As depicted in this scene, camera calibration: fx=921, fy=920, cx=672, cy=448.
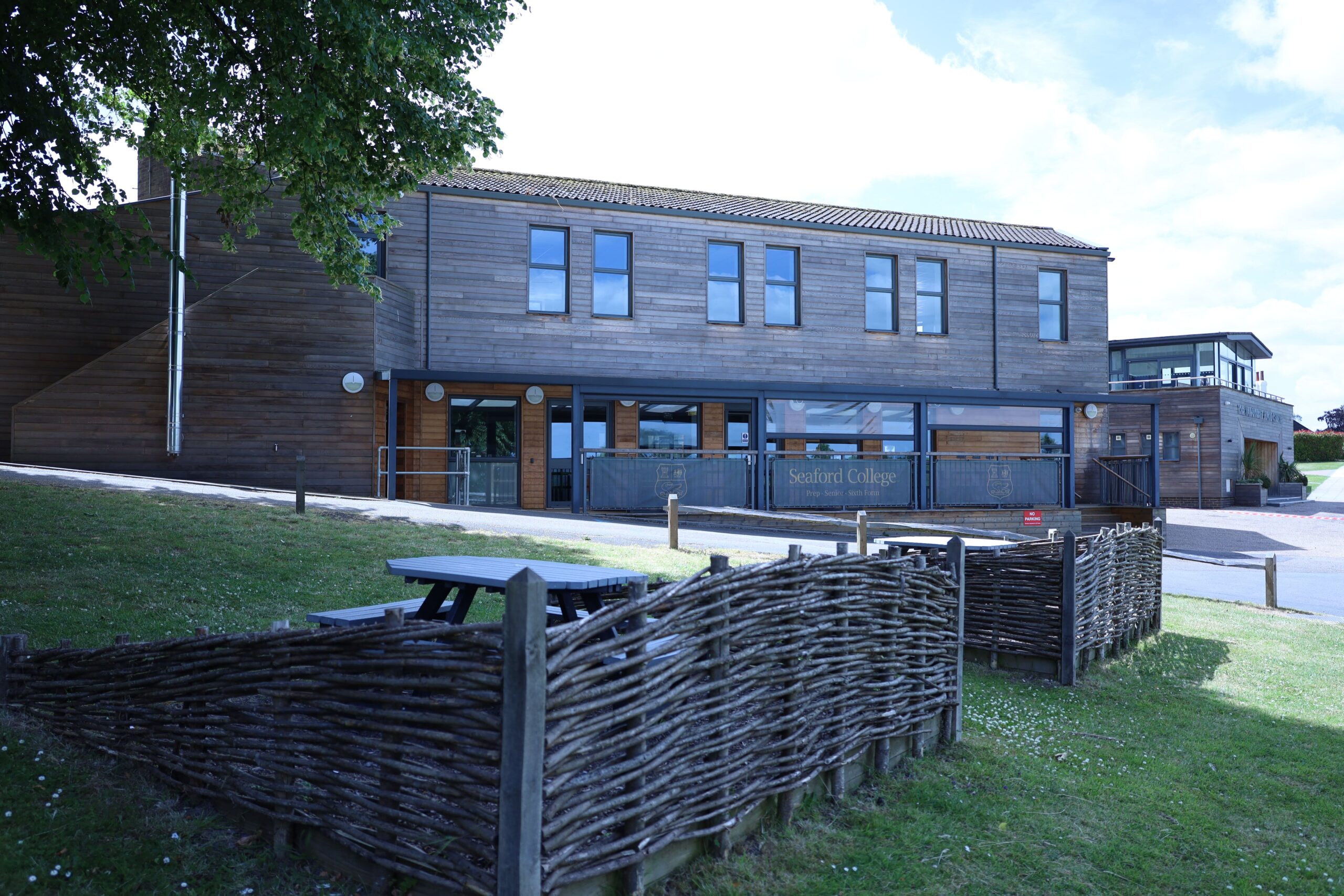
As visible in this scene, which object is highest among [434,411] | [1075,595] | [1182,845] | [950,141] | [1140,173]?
[1140,173]

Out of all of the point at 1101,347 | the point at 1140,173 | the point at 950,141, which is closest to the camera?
the point at 1101,347

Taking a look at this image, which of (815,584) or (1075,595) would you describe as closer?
(815,584)

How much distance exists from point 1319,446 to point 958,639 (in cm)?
6873

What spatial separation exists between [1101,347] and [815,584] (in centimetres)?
2174

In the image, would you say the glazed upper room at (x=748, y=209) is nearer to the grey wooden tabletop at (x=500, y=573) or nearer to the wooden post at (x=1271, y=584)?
the wooden post at (x=1271, y=584)

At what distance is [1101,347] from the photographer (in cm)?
2341

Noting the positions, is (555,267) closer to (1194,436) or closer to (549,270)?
(549,270)

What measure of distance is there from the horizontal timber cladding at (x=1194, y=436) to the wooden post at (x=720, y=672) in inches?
1336

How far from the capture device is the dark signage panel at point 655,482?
1728 cm

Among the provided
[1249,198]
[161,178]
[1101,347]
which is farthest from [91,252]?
[1249,198]

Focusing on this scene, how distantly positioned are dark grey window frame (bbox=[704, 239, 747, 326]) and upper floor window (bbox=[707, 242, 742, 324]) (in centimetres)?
1

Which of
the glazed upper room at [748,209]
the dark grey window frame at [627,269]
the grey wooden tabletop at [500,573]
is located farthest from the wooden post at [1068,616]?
the glazed upper room at [748,209]

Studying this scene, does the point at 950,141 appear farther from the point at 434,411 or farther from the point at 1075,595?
the point at 1075,595

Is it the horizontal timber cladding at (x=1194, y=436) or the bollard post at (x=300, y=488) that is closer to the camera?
the bollard post at (x=300, y=488)
